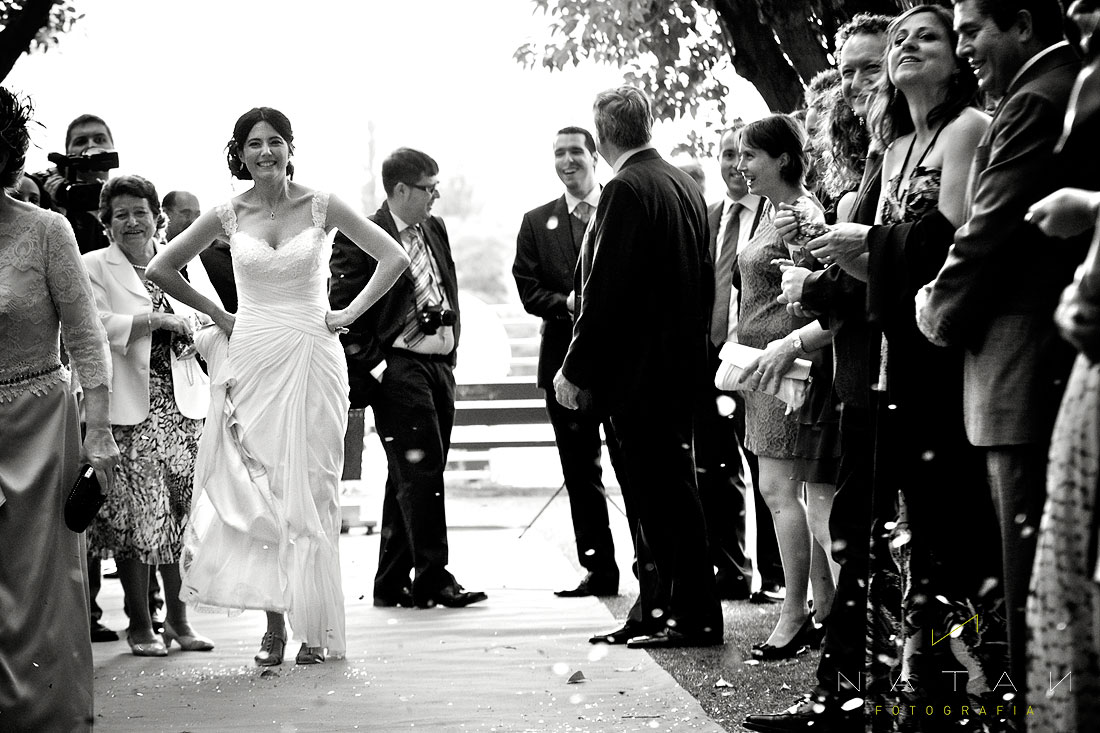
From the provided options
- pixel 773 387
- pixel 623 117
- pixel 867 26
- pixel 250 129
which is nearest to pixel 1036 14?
pixel 867 26

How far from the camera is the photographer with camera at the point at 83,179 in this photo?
6707 mm

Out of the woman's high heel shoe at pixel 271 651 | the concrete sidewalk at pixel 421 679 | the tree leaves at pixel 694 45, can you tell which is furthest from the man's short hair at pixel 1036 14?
the woman's high heel shoe at pixel 271 651

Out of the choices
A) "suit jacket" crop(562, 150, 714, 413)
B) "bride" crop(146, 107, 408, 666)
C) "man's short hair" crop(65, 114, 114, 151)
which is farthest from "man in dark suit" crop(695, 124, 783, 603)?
"man's short hair" crop(65, 114, 114, 151)

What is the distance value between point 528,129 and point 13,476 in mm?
40962

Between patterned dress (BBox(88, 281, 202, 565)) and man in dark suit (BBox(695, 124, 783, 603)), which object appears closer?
patterned dress (BBox(88, 281, 202, 565))

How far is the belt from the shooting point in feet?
23.6

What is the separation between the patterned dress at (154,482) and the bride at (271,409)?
12.1 inches

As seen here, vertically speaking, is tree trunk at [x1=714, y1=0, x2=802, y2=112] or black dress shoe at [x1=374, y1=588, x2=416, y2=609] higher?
tree trunk at [x1=714, y1=0, x2=802, y2=112]

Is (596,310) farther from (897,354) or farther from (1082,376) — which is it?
(1082,376)

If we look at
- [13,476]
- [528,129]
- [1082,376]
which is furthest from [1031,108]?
[528,129]

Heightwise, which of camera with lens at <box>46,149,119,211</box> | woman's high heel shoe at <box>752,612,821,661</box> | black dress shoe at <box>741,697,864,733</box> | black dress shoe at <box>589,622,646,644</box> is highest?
camera with lens at <box>46,149,119,211</box>

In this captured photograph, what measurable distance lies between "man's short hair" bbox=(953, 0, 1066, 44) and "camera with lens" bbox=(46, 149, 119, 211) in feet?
16.1

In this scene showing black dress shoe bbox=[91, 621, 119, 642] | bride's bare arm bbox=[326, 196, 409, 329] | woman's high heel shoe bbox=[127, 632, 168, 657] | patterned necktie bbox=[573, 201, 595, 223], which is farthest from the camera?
patterned necktie bbox=[573, 201, 595, 223]

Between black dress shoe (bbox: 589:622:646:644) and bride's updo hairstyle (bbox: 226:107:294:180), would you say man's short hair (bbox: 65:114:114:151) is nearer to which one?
bride's updo hairstyle (bbox: 226:107:294:180)
